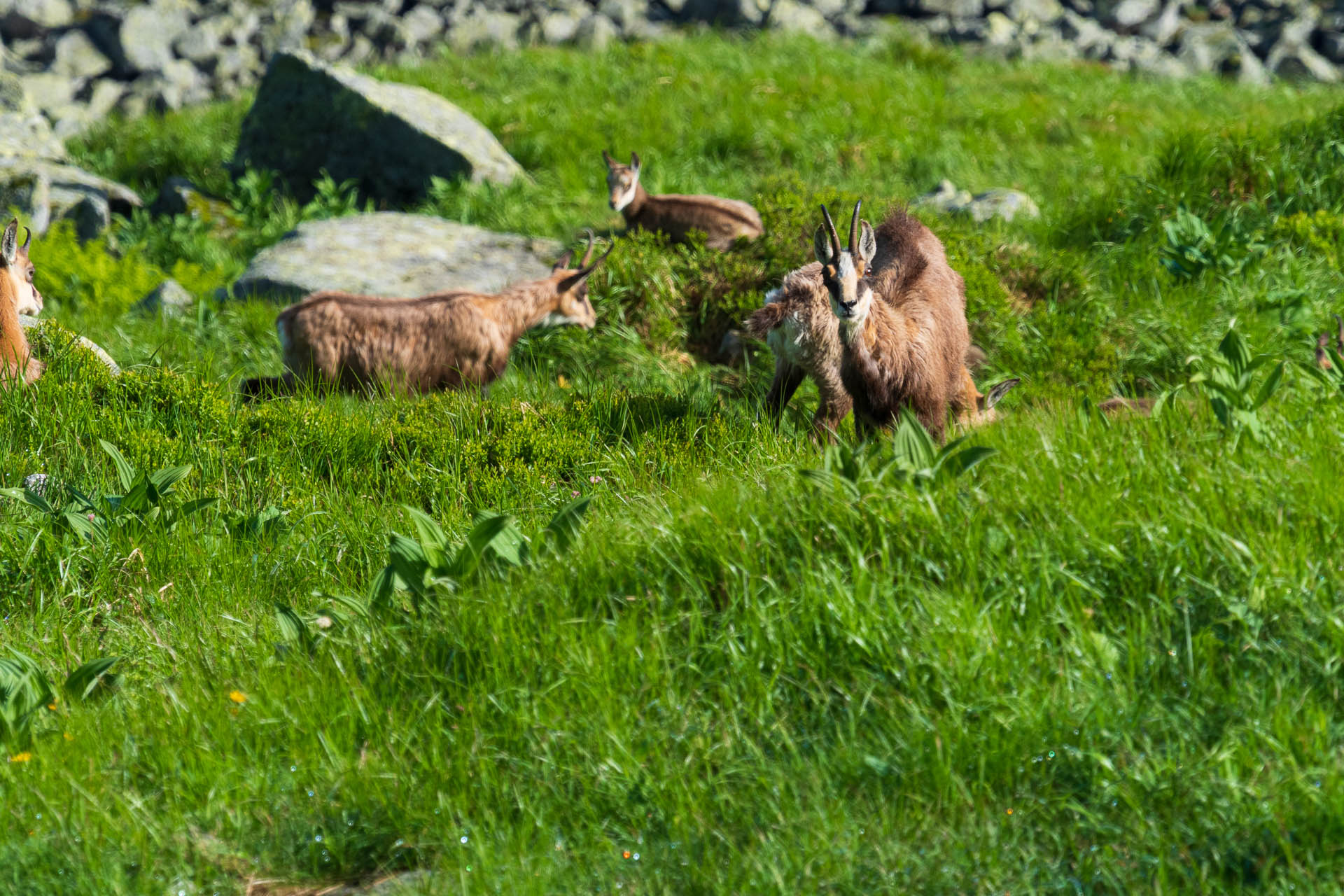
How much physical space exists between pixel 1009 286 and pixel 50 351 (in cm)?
598

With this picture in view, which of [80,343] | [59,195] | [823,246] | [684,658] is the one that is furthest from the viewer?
[59,195]

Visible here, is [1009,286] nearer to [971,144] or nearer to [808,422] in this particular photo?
[808,422]

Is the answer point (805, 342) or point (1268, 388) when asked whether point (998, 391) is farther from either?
point (1268, 388)

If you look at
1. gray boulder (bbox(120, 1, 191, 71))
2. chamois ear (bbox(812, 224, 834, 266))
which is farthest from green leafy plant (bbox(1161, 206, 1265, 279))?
gray boulder (bbox(120, 1, 191, 71))

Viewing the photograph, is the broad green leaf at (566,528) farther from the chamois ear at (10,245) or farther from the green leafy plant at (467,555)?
the chamois ear at (10,245)

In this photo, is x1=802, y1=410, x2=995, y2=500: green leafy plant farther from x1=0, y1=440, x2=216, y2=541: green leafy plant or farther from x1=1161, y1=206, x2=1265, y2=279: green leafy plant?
x1=1161, y1=206, x2=1265, y2=279: green leafy plant

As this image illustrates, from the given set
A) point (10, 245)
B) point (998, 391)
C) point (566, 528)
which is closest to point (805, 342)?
point (998, 391)

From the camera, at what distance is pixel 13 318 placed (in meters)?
5.75

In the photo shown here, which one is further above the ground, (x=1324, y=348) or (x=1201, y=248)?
(x=1324, y=348)

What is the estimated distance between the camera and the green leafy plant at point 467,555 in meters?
3.66

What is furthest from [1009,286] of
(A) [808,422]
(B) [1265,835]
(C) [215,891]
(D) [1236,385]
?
(C) [215,891]

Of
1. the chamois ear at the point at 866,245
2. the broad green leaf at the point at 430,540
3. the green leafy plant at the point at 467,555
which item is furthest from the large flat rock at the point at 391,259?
the green leafy plant at the point at 467,555

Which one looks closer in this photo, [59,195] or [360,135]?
[59,195]

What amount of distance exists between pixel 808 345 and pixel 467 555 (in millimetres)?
2148
